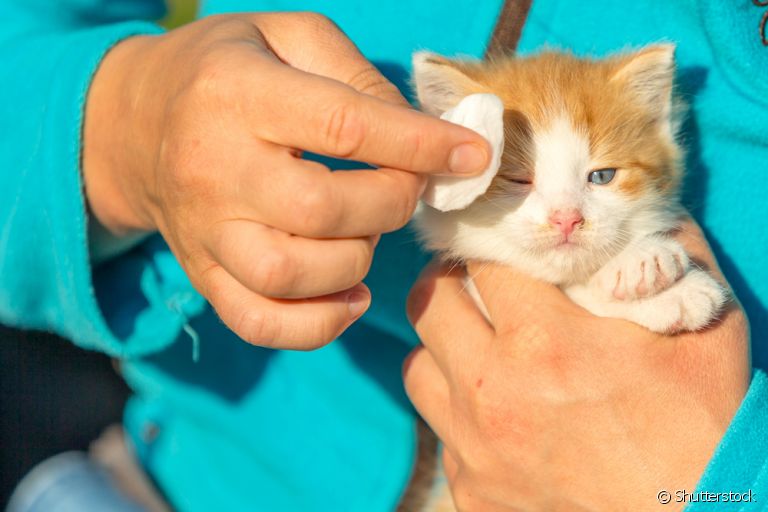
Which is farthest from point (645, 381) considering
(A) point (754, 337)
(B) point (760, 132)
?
(B) point (760, 132)

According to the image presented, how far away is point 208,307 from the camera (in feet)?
5.57

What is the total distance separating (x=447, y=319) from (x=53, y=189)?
0.80 meters

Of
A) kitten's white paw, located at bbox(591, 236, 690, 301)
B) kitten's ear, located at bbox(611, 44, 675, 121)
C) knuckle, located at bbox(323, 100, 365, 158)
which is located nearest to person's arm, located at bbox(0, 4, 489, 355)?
knuckle, located at bbox(323, 100, 365, 158)

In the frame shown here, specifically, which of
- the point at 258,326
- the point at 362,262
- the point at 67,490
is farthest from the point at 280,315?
the point at 67,490

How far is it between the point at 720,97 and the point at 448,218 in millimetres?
568

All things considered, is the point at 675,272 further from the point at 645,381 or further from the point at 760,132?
the point at 760,132

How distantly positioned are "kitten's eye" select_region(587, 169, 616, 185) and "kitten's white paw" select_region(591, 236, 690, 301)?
0.13m

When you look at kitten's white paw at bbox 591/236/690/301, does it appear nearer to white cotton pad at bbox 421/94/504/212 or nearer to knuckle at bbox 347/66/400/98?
white cotton pad at bbox 421/94/504/212

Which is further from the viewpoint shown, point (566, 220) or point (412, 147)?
point (566, 220)

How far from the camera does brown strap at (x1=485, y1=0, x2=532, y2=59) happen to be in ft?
4.50

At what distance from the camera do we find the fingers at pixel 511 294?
3.85 ft

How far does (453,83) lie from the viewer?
123cm

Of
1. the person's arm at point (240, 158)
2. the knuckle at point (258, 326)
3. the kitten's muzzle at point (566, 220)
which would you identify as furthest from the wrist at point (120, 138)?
the kitten's muzzle at point (566, 220)

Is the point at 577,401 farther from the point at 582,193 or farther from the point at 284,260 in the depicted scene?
the point at 284,260
